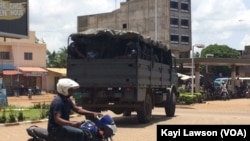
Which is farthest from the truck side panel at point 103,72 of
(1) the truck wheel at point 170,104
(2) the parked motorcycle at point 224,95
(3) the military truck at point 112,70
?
(2) the parked motorcycle at point 224,95

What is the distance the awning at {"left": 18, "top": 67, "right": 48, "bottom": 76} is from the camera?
55619 mm

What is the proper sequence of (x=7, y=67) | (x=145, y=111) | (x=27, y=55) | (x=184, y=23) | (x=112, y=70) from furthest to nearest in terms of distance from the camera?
1. (x=184, y=23)
2. (x=27, y=55)
3. (x=7, y=67)
4. (x=145, y=111)
5. (x=112, y=70)

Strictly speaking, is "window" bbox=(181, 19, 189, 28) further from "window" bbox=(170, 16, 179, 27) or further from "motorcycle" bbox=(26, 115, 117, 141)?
"motorcycle" bbox=(26, 115, 117, 141)

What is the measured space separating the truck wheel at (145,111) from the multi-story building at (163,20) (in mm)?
69360

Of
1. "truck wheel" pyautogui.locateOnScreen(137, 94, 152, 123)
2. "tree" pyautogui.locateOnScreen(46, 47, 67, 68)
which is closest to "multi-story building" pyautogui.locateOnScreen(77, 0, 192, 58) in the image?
"tree" pyautogui.locateOnScreen(46, 47, 67, 68)

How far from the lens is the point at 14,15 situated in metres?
27.3

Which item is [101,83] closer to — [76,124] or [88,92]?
[88,92]

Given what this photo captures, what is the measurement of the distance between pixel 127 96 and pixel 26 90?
38804mm

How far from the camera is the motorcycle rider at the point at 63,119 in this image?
792 centimetres

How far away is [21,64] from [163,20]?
4000 centimetres

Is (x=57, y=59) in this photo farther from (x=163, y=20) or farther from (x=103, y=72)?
(x=103, y=72)

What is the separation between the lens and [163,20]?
302 feet

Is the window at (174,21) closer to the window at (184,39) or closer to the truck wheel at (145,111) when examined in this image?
the window at (184,39)

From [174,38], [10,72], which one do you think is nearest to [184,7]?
[174,38]
